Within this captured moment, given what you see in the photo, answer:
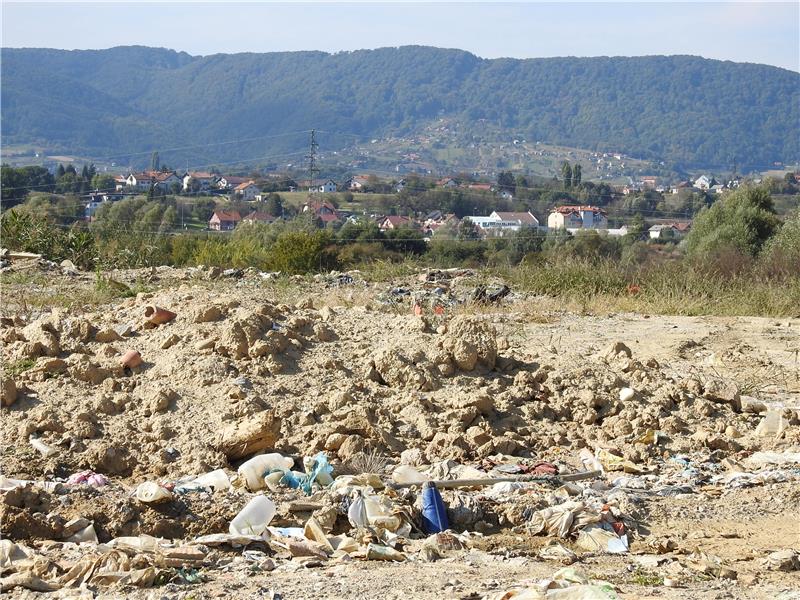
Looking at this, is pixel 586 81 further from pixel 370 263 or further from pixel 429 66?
pixel 370 263

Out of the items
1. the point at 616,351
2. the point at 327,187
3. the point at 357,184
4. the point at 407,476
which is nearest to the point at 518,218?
the point at 357,184

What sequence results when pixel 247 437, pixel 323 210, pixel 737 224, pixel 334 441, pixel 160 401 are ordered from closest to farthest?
pixel 247 437, pixel 334 441, pixel 160 401, pixel 737 224, pixel 323 210

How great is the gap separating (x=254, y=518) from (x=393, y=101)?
138m

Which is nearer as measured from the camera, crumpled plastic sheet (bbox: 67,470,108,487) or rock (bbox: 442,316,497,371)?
crumpled plastic sheet (bbox: 67,470,108,487)

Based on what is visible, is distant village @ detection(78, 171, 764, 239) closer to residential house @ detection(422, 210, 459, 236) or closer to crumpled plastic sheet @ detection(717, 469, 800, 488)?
residential house @ detection(422, 210, 459, 236)

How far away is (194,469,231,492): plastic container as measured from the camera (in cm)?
535

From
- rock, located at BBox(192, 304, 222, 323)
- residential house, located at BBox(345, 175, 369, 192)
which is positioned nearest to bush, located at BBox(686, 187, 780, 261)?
rock, located at BBox(192, 304, 222, 323)

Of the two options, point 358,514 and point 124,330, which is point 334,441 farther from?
point 124,330

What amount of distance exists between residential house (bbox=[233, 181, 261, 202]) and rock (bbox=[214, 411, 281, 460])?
1666 inches

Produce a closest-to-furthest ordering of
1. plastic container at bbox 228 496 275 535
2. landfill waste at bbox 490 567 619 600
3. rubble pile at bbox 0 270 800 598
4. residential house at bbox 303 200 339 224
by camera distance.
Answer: landfill waste at bbox 490 567 619 600
rubble pile at bbox 0 270 800 598
plastic container at bbox 228 496 275 535
residential house at bbox 303 200 339 224

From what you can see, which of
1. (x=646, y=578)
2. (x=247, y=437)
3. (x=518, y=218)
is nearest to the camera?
(x=646, y=578)

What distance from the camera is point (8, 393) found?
20.6 ft

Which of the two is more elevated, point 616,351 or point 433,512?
point 616,351

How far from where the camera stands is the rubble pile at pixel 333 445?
4395mm
